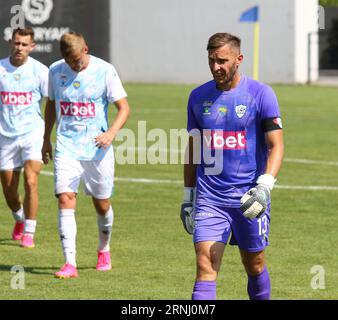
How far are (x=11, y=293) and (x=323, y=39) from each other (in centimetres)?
4361

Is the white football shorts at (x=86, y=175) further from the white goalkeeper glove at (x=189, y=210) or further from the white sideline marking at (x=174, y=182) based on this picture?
the white sideline marking at (x=174, y=182)

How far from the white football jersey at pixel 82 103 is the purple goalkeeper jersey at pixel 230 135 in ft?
9.21

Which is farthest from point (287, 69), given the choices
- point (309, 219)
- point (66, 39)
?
point (66, 39)

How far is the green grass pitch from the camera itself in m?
11.0

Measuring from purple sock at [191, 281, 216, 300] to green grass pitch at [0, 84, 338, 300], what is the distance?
1.92 m

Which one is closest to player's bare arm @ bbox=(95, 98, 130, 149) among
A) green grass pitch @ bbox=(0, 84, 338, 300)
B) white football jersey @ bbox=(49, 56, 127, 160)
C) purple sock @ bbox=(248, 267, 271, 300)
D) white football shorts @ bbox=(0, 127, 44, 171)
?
white football jersey @ bbox=(49, 56, 127, 160)

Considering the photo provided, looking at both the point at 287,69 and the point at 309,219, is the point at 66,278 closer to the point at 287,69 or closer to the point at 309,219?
the point at 309,219

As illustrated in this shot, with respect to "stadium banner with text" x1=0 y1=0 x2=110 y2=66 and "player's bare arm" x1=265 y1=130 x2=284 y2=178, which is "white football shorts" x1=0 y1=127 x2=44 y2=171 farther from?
"stadium banner with text" x1=0 y1=0 x2=110 y2=66

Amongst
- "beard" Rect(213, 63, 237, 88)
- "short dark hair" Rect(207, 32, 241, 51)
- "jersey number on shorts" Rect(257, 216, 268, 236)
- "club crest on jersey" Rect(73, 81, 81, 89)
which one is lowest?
"jersey number on shorts" Rect(257, 216, 268, 236)

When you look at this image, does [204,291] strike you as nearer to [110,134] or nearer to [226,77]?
[226,77]

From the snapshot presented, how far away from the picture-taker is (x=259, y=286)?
364 inches

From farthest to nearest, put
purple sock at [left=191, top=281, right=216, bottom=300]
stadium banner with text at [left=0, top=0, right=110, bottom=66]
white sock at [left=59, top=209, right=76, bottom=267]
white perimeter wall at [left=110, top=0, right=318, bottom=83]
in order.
A: white perimeter wall at [left=110, top=0, right=318, bottom=83], stadium banner with text at [left=0, top=0, right=110, bottom=66], white sock at [left=59, top=209, right=76, bottom=267], purple sock at [left=191, top=281, right=216, bottom=300]

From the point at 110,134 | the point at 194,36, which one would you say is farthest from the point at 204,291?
the point at 194,36

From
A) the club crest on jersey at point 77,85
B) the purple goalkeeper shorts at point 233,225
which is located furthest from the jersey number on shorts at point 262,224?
the club crest on jersey at point 77,85
